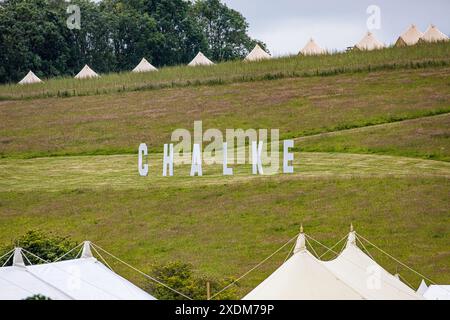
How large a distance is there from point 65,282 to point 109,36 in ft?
274

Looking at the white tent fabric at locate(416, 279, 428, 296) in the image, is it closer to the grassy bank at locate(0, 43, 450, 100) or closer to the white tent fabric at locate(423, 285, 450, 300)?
the white tent fabric at locate(423, 285, 450, 300)

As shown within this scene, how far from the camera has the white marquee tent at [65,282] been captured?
2227 centimetres

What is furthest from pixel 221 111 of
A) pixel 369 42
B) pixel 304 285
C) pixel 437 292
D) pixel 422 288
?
pixel 304 285

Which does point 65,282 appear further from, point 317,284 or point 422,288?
point 422,288

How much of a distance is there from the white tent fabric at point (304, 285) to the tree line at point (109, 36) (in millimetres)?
71611

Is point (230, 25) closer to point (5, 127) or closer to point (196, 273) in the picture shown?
point (5, 127)

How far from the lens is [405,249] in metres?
33.6

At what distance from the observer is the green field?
3575 cm

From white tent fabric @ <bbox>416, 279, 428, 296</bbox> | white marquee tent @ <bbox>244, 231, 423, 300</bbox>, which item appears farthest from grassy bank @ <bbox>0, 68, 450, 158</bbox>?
white marquee tent @ <bbox>244, 231, 423, 300</bbox>

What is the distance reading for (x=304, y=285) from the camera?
22828 millimetres

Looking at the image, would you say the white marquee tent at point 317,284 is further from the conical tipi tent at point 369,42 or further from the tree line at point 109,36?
the tree line at point 109,36

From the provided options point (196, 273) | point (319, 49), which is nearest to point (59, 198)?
point (196, 273)
